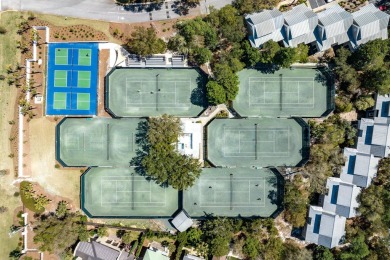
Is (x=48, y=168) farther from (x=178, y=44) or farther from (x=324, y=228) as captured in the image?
(x=324, y=228)

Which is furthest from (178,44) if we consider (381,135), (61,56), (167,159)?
(381,135)

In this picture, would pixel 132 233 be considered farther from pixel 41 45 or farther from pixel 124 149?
pixel 41 45

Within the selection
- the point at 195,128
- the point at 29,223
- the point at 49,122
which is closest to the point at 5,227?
the point at 29,223

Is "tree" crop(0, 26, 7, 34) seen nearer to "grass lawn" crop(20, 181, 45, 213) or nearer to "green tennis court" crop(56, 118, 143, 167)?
"green tennis court" crop(56, 118, 143, 167)

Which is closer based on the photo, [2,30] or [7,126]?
[2,30]

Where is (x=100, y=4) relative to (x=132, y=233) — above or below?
above
